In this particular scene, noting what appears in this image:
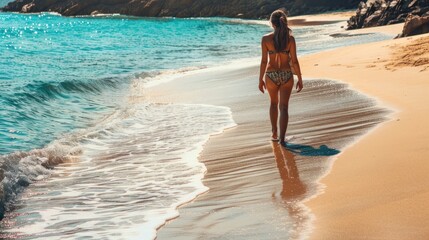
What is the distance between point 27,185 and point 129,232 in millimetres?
2537

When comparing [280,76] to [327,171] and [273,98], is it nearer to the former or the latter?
[273,98]

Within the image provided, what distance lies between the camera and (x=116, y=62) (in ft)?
87.4

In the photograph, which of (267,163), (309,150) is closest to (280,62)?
(309,150)

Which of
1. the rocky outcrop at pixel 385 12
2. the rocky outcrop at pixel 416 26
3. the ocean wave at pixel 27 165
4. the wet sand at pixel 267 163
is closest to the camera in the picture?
the wet sand at pixel 267 163

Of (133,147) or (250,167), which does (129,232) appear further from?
(133,147)

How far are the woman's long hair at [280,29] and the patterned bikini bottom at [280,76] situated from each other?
0.99 ft

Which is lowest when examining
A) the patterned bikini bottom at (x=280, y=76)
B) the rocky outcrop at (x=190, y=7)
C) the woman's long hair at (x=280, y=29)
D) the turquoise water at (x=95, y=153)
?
the rocky outcrop at (x=190, y=7)

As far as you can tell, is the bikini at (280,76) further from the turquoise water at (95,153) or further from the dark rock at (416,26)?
the dark rock at (416,26)

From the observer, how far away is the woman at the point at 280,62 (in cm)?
867

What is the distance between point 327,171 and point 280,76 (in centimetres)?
233

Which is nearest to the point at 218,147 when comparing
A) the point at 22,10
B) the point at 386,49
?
the point at 386,49

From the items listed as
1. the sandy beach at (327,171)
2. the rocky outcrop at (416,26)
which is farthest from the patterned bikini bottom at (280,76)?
the rocky outcrop at (416,26)

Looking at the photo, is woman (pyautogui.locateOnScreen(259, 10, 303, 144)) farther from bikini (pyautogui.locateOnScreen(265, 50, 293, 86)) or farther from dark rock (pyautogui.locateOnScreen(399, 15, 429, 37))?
dark rock (pyautogui.locateOnScreen(399, 15, 429, 37))

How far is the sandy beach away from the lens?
17.0 feet
